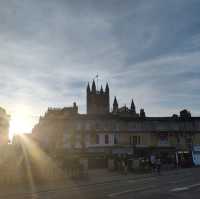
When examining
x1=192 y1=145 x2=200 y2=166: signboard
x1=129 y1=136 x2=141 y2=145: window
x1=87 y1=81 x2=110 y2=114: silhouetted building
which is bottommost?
x1=192 y1=145 x2=200 y2=166: signboard

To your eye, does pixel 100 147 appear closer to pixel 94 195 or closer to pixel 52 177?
pixel 52 177

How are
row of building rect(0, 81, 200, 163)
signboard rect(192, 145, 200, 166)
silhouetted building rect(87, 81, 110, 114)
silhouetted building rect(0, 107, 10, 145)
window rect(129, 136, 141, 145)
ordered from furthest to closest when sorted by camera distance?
silhouetted building rect(87, 81, 110, 114)
window rect(129, 136, 141, 145)
row of building rect(0, 81, 200, 163)
silhouetted building rect(0, 107, 10, 145)
signboard rect(192, 145, 200, 166)

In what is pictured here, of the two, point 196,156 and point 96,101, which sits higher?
point 96,101

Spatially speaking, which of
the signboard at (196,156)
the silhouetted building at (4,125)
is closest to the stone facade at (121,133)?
the silhouetted building at (4,125)

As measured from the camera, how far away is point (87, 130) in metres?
63.5

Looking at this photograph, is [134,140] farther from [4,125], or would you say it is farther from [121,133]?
[4,125]

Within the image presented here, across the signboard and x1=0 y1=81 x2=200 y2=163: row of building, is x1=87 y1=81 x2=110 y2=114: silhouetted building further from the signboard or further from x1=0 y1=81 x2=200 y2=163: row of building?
the signboard

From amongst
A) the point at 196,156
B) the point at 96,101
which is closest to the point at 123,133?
the point at 196,156

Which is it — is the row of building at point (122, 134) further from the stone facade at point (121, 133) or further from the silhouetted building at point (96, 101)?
the silhouetted building at point (96, 101)

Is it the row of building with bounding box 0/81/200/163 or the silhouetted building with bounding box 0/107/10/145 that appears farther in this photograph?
the row of building with bounding box 0/81/200/163

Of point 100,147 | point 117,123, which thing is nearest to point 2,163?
point 100,147

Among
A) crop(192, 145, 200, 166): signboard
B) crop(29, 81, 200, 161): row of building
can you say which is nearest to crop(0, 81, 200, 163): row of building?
crop(29, 81, 200, 161): row of building

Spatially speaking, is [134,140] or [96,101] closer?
[134,140]

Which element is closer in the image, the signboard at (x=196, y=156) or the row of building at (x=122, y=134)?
the signboard at (x=196, y=156)
